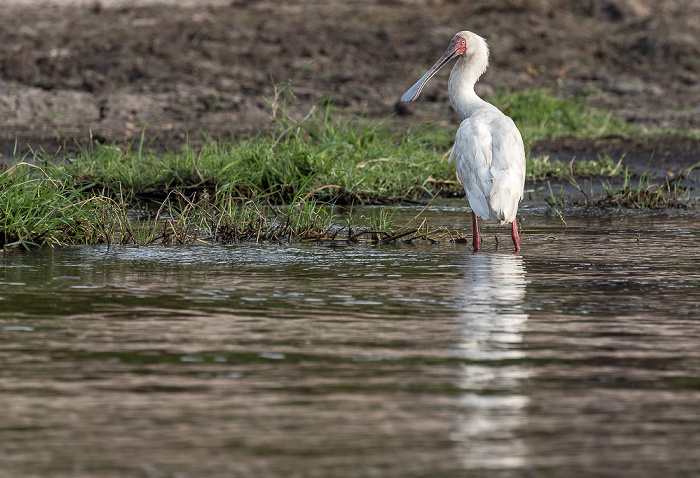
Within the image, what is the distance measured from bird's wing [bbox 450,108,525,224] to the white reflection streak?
43.9 inches

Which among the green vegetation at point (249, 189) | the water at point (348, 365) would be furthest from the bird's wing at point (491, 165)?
the water at point (348, 365)

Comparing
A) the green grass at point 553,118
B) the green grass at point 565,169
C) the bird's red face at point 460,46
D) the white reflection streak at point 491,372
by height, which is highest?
the bird's red face at point 460,46

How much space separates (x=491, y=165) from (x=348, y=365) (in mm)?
4241

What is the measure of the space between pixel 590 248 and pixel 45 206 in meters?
3.77

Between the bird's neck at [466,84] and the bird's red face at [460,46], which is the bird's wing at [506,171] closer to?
the bird's neck at [466,84]

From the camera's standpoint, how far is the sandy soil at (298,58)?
17.3 m

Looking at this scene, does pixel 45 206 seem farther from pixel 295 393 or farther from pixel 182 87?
pixel 182 87

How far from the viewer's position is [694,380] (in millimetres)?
4539

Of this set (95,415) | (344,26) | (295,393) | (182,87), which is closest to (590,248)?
(295,393)

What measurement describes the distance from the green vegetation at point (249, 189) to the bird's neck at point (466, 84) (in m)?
1.01

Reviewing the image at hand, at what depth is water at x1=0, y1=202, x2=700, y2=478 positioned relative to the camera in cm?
357

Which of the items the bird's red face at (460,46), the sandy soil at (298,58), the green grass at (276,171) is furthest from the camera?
the sandy soil at (298,58)

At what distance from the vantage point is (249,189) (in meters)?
10.4

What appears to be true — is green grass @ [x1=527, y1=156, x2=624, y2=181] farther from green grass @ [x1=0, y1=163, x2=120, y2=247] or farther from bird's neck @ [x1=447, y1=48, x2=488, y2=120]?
green grass @ [x1=0, y1=163, x2=120, y2=247]
